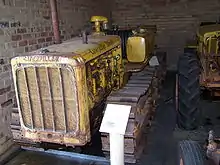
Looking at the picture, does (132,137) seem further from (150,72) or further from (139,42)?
(139,42)

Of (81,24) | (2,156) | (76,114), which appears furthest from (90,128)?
(81,24)

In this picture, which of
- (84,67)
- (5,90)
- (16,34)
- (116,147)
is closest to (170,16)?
(16,34)

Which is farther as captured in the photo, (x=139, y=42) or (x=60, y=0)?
(x=60, y=0)

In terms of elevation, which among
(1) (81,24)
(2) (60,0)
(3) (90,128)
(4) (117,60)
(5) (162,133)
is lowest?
(5) (162,133)

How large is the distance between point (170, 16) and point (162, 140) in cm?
420

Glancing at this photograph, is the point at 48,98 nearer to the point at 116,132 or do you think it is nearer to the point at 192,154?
the point at 116,132

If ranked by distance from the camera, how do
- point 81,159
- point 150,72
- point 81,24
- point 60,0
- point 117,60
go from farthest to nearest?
point 81,24
point 60,0
point 150,72
point 117,60
point 81,159

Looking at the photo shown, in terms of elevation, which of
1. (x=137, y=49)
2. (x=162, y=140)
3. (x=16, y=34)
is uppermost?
(x=16, y=34)

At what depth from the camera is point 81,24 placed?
18.1 ft

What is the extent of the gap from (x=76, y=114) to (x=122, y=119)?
Answer: 391 millimetres

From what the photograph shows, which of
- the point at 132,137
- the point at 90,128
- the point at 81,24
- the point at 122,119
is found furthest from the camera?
the point at 81,24

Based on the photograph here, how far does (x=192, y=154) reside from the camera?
187 cm

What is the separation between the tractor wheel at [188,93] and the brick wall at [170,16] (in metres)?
3.65

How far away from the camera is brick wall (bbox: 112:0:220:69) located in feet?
21.7
